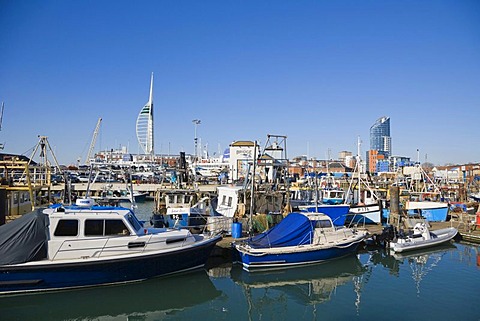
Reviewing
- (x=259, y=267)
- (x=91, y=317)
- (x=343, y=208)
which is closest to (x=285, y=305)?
(x=259, y=267)

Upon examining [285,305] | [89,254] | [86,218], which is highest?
[86,218]

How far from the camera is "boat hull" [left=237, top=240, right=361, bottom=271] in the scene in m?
15.2

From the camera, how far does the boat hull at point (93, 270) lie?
37.9ft

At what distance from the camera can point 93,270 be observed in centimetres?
1242

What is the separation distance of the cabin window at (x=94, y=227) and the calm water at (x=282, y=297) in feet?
6.51

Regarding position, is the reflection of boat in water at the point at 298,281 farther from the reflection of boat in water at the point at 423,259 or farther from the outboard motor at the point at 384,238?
the outboard motor at the point at 384,238

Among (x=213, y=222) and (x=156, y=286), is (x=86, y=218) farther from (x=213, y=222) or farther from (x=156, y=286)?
(x=213, y=222)

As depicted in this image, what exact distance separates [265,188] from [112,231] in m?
10.8

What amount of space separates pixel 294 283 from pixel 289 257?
1.35m

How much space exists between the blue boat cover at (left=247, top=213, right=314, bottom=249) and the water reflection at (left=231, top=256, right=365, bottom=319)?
1128mm

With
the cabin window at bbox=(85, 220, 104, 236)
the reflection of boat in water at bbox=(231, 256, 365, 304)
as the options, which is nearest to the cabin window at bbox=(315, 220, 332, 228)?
the reflection of boat in water at bbox=(231, 256, 365, 304)

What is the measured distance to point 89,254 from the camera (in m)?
12.4

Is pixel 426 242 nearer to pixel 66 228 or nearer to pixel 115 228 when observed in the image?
pixel 115 228

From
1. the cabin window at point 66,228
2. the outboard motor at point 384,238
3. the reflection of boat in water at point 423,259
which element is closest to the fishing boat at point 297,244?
the reflection of boat in water at point 423,259
